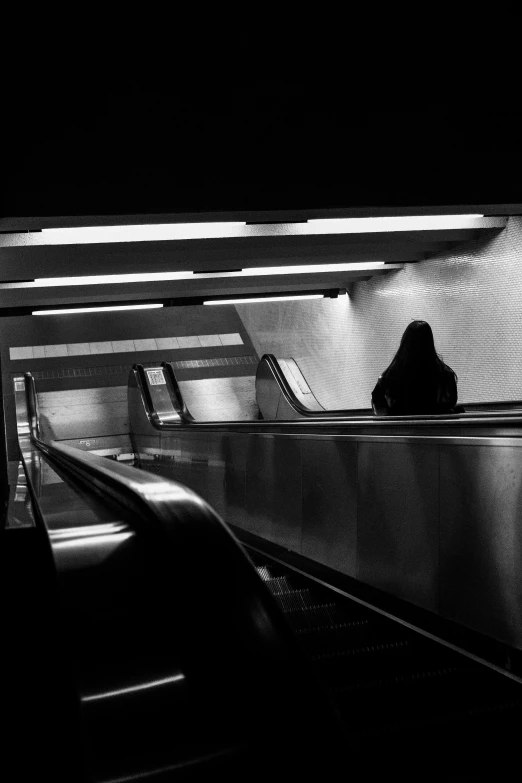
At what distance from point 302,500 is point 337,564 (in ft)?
2.73

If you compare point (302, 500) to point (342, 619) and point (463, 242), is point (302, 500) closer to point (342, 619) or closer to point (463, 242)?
point (342, 619)

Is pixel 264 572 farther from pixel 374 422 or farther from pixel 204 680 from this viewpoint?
pixel 204 680

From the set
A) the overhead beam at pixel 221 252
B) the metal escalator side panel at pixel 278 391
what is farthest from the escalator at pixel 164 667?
the metal escalator side panel at pixel 278 391

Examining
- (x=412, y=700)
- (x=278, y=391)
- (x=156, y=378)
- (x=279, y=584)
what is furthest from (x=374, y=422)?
(x=156, y=378)

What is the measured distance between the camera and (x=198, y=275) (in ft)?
40.6

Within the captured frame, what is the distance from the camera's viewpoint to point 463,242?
11203 millimetres

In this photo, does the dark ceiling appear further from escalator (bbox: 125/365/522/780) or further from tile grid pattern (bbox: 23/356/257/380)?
tile grid pattern (bbox: 23/356/257/380)

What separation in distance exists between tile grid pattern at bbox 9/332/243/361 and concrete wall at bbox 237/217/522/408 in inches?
42.9

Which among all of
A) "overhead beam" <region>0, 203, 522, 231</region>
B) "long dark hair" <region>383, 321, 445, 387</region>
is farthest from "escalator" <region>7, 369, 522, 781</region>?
"overhead beam" <region>0, 203, 522, 231</region>

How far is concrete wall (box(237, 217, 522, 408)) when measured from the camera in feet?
33.6

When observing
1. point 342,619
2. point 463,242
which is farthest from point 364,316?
point 342,619

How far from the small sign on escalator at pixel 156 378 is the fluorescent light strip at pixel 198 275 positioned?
2819mm

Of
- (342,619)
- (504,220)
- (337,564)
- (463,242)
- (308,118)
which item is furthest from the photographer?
(463,242)

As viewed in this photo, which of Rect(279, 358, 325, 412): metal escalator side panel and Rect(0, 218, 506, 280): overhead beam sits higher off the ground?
Rect(0, 218, 506, 280): overhead beam
